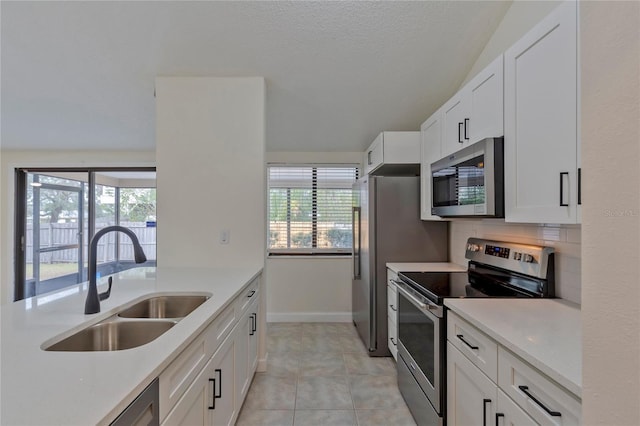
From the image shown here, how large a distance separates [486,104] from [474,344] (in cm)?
132

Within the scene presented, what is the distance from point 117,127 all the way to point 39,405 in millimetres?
3404

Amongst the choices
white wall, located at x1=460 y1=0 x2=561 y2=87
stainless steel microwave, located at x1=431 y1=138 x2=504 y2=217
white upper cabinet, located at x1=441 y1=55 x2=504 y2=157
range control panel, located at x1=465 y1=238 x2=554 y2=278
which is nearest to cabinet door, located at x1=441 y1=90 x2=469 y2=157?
white upper cabinet, located at x1=441 y1=55 x2=504 y2=157

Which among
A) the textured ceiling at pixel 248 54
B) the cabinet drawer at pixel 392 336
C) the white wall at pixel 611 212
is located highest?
the textured ceiling at pixel 248 54

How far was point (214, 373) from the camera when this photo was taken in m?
1.38

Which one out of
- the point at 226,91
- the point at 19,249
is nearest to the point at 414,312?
the point at 226,91

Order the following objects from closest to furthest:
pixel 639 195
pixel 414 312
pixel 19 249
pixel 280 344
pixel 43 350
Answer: pixel 639 195
pixel 43 350
pixel 414 312
pixel 280 344
pixel 19 249

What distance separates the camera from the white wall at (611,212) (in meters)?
0.44

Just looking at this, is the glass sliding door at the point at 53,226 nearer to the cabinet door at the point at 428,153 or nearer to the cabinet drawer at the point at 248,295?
the cabinet drawer at the point at 248,295

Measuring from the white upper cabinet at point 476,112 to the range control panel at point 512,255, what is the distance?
69 cm

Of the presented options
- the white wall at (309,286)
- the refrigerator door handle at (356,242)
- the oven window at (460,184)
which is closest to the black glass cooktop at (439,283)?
the oven window at (460,184)

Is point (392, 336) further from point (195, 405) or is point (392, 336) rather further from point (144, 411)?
point (144, 411)

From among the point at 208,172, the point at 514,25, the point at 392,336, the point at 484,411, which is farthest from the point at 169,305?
the point at 514,25

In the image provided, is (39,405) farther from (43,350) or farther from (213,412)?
(213,412)

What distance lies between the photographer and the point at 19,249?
157 inches
